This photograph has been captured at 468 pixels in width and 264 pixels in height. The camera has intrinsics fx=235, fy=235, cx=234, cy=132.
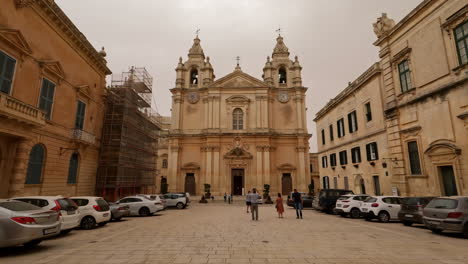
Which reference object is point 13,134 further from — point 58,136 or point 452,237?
point 452,237

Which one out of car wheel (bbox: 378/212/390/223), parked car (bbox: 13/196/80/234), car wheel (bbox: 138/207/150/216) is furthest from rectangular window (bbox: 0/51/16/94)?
car wheel (bbox: 378/212/390/223)

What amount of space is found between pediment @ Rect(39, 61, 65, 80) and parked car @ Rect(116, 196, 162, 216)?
8245 millimetres

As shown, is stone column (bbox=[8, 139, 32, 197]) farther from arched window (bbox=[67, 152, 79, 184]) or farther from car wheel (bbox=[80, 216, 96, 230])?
arched window (bbox=[67, 152, 79, 184])

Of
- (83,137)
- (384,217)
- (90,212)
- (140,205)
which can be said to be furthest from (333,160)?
Answer: (83,137)

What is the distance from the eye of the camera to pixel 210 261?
5.44 m

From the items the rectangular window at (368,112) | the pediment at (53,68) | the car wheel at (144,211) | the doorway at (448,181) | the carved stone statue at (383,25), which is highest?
the carved stone statue at (383,25)

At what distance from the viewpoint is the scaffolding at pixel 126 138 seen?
710 inches

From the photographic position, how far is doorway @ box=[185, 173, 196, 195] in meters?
A: 30.8

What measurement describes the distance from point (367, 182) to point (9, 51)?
77.0 feet

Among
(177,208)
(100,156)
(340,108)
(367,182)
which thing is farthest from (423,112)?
(100,156)

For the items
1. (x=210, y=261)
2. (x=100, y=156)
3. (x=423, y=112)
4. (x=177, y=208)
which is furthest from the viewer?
(x=177, y=208)

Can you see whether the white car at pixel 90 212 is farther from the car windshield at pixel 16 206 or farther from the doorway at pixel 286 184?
the doorway at pixel 286 184

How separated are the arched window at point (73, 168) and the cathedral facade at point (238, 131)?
1566 cm

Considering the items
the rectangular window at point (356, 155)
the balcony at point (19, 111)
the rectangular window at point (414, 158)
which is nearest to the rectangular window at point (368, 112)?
the rectangular window at point (356, 155)
